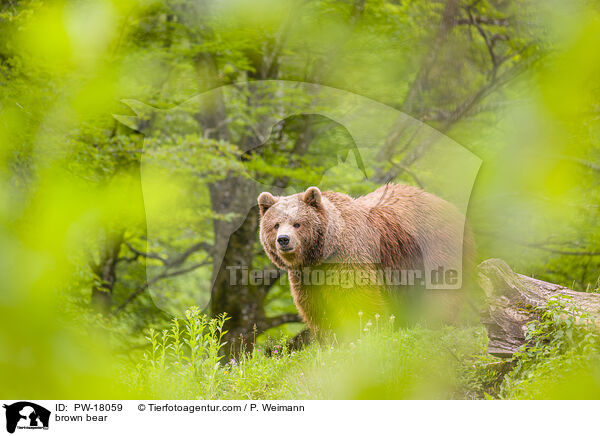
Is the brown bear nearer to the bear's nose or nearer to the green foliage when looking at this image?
the bear's nose

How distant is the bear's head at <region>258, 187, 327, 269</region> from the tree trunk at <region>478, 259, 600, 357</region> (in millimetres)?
A: 1119

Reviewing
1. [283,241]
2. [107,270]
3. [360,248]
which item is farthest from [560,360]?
[107,270]

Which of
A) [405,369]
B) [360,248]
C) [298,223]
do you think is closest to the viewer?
[405,369]

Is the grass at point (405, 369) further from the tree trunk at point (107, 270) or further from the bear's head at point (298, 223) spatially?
the tree trunk at point (107, 270)

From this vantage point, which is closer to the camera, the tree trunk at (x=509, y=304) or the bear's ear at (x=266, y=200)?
the tree trunk at (x=509, y=304)

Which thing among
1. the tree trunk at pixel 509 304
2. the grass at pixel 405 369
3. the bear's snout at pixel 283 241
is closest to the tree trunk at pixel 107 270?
the grass at pixel 405 369

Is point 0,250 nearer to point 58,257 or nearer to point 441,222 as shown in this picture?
point 58,257

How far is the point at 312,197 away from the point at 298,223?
0.21m

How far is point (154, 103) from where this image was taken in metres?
4.63

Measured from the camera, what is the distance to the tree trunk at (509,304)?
288 centimetres

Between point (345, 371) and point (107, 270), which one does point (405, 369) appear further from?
point (107, 270)

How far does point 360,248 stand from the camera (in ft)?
11.0

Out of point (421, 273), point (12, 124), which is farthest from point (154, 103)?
point (421, 273)
